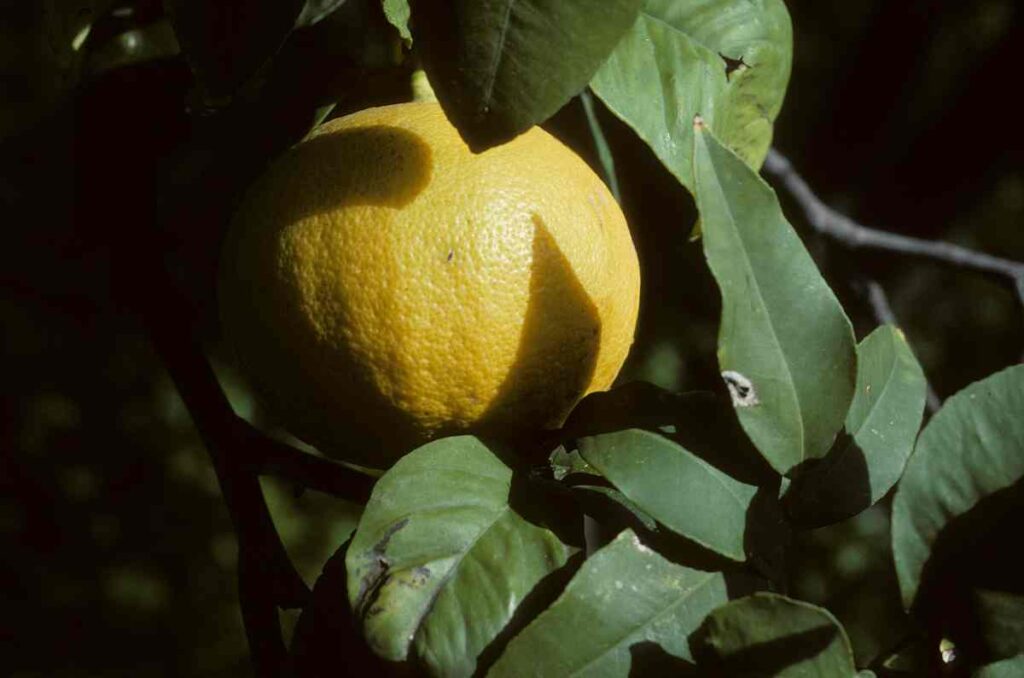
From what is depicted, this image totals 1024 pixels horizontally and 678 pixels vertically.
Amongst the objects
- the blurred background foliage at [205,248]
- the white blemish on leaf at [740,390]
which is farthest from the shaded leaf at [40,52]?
the white blemish on leaf at [740,390]

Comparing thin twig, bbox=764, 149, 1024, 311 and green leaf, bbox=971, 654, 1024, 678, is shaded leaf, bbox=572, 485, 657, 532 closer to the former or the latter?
green leaf, bbox=971, 654, 1024, 678

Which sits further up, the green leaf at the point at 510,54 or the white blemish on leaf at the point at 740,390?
the green leaf at the point at 510,54

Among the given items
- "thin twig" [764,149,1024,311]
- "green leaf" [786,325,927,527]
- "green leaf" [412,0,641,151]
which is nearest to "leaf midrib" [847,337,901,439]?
"green leaf" [786,325,927,527]

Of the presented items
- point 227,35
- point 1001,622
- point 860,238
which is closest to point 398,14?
point 227,35

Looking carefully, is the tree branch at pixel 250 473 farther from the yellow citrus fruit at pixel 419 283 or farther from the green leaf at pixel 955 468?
the green leaf at pixel 955 468

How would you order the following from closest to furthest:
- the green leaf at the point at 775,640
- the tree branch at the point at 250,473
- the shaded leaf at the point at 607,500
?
the green leaf at the point at 775,640, the shaded leaf at the point at 607,500, the tree branch at the point at 250,473

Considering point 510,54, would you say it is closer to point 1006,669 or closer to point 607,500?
point 607,500
